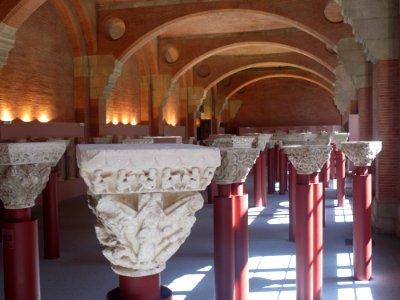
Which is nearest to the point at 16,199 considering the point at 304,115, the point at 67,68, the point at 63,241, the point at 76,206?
the point at 63,241

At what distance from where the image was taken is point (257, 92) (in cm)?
3081

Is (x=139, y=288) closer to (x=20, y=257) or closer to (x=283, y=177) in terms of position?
(x=20, y=257)

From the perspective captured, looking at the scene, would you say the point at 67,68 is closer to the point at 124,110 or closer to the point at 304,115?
the point at 124,110

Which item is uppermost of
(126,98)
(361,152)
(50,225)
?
(126,98)

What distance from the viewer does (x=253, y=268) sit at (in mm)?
6285

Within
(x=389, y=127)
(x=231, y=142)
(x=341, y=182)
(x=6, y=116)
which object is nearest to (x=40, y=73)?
(x=6, y=116)

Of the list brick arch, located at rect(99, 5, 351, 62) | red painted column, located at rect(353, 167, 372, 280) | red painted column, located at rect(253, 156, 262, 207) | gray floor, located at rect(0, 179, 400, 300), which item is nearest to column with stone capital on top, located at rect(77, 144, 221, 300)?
gray floor, located at rect(0, 179, 400, 300)

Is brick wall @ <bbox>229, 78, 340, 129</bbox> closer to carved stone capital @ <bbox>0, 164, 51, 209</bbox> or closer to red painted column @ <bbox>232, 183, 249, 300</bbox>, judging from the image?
red painted column @ <bbox>232, 183, 249, 300</bbox>

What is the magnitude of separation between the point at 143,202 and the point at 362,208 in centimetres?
421

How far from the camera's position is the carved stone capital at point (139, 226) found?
2250mm

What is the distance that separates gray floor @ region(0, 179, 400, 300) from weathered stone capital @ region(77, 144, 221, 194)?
3203mm

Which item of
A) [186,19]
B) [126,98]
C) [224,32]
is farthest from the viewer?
[224,32]

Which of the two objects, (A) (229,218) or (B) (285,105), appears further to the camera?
(B) (285,105)

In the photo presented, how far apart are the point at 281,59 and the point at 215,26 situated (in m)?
5.69
